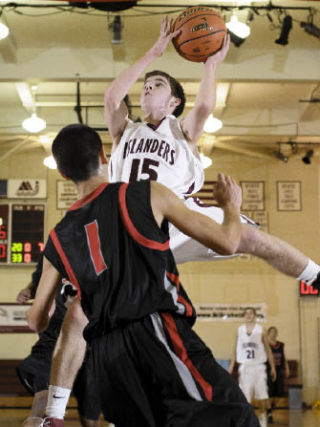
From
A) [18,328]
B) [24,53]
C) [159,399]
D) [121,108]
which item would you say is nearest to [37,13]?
[24,53]

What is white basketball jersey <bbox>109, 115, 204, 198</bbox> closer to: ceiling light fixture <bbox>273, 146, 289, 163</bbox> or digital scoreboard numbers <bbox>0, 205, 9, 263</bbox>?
digital scoreboard numbers <bbox>0, 205, 9, 263</bbox>

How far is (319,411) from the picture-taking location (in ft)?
48.3

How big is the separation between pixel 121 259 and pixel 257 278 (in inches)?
531

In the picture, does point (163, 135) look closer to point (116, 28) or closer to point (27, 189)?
point (116, 28)

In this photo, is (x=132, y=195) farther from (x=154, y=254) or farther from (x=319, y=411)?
(x=319, y=411)

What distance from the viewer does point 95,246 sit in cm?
295

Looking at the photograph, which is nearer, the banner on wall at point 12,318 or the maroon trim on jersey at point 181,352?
the maroon trim on jersey at point 181,352

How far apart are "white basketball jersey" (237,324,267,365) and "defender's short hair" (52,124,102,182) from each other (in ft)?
34.8

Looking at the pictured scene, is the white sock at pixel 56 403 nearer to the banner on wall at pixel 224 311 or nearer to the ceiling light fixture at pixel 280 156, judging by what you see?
the banner on wall at pixel 224 311

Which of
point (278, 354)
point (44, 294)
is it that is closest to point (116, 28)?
point (44, 294)

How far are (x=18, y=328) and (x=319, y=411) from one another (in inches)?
274

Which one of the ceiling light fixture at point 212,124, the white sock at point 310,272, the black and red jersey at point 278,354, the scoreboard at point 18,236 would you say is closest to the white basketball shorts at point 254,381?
the black and red jersey at point 278,354

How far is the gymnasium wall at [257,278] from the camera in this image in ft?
52.0

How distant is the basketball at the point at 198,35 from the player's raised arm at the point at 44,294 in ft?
7.51
